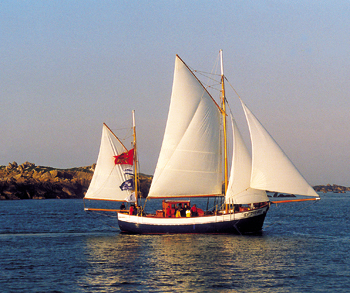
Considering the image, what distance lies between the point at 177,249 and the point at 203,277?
10228mm

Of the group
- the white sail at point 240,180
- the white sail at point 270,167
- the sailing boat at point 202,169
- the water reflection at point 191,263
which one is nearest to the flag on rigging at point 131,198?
the sailing boat at point 202,169

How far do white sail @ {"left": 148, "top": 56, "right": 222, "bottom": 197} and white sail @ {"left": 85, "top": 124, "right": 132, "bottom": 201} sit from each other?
5.98 m

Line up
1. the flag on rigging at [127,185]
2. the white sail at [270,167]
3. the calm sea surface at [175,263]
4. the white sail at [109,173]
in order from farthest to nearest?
the white sail at [109,173], the flag on rigging at [127,185], the white sail at [270,167], the calm sea surface at [175,263]

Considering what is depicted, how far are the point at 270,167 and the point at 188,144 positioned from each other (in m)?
9.46

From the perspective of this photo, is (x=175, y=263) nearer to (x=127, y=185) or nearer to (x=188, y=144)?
(x=188, y=144)

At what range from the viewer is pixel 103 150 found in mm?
53688

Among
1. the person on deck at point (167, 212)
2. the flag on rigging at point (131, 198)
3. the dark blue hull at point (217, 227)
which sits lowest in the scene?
the dark blue hull at point (217, 227)

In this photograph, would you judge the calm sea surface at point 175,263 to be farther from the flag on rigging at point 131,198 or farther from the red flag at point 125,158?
the red flag at point 125,158

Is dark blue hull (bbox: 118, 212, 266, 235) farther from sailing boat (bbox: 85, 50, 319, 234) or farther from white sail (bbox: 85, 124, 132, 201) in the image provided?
white sail (bbox: 85, 124, 132, 201)

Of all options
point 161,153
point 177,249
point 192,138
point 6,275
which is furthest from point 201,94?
point 6,275

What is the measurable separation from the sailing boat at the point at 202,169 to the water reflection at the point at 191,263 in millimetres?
1999

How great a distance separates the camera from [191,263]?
32406mm

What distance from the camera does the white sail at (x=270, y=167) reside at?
43.4 m

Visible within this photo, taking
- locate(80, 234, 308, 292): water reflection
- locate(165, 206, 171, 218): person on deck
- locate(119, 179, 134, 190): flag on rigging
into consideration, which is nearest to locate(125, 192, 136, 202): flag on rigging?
locate(119, 179, 134, 190): flag on rigging
